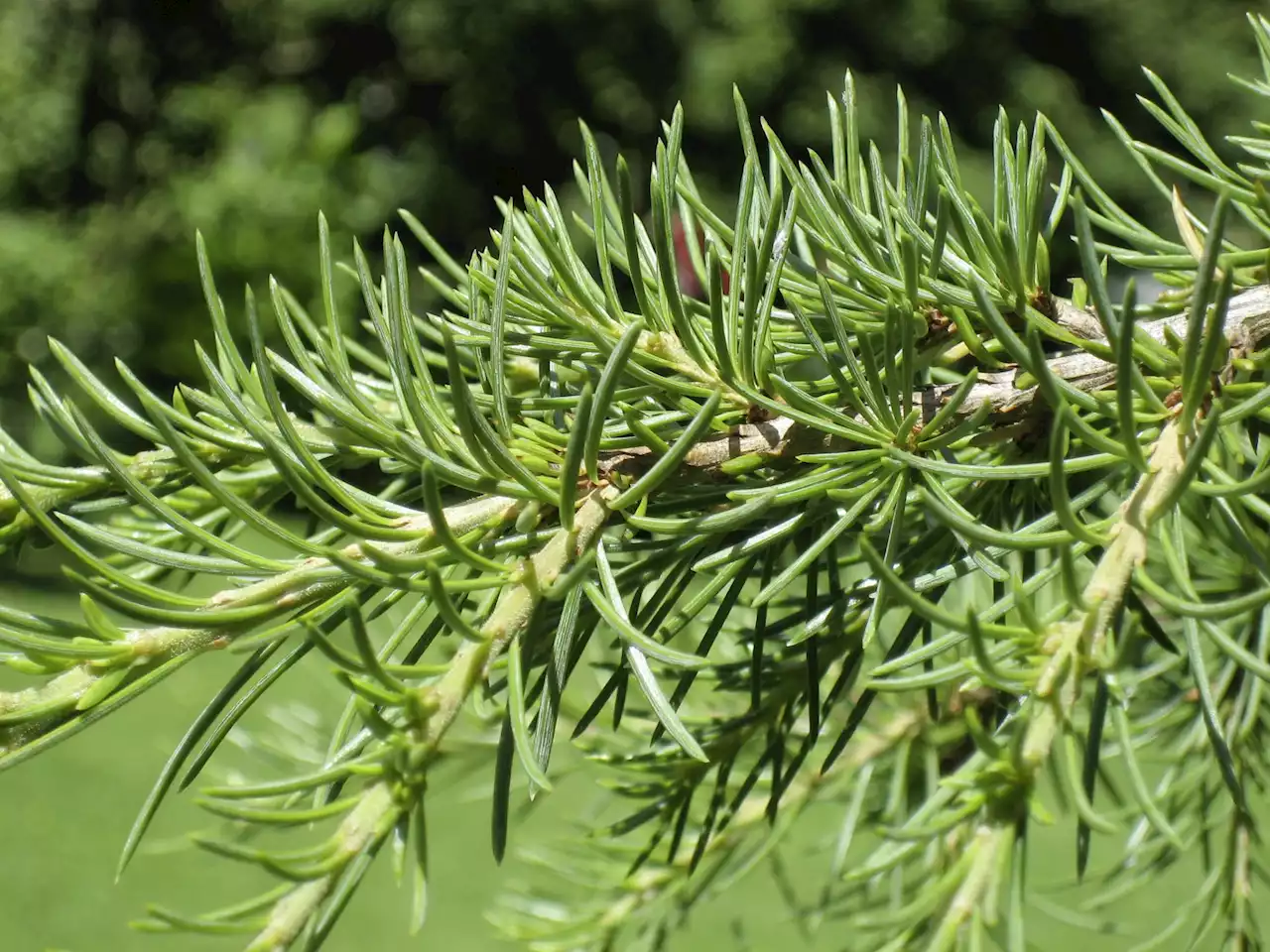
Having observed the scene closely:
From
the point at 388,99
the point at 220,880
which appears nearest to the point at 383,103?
the point at 388,99

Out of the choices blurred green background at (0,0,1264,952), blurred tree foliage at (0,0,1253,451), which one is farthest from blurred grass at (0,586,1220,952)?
blurred tree foliage at (0,0,1253,451)

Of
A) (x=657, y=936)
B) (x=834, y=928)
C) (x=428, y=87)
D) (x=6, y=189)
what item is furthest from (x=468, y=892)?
(x=428, y=87)

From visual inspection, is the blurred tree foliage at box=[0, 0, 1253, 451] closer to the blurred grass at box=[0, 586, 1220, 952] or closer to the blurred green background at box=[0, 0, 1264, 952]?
the blurred green background at box=[0, 0, 1264, 952]

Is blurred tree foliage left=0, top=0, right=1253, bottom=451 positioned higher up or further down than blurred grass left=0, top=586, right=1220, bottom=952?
higher up

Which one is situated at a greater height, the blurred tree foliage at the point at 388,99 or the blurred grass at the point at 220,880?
the blurred tree foliage at the point at 388,99

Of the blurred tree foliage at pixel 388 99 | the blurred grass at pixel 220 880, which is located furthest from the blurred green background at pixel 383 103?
the blurred grass at pixel 220 880

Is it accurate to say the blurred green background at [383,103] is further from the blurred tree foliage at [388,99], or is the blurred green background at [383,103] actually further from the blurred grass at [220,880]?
the blurred grass at [220,880]

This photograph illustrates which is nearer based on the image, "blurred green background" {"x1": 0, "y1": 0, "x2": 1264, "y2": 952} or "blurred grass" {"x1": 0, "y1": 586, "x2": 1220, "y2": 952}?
"blurred grass" {"x1": 0, "y1": 586, "x2": 1220, "y2": 952}

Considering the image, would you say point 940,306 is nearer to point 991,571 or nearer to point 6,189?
point 991,571
